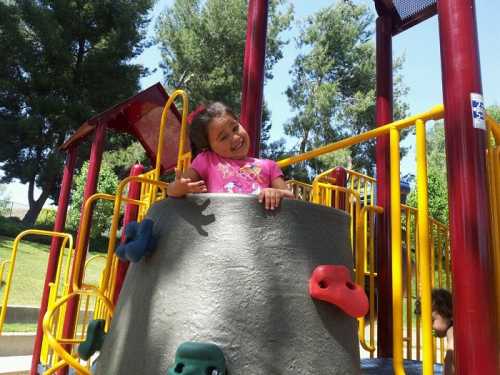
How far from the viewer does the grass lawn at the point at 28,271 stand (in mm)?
9438

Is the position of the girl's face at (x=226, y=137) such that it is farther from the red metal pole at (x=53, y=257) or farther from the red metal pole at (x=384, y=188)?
the red metal pole at (x=53, y=257)

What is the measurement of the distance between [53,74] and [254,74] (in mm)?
20851

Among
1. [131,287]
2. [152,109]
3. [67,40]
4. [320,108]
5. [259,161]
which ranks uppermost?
[67,40]

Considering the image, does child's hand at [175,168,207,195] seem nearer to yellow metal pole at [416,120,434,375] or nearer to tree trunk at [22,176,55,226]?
yellow metal pole at [416,120,434,375]

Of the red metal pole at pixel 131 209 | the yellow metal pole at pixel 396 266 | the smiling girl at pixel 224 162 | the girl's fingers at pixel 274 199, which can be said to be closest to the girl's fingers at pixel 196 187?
the smiling girl at pixel 224 162

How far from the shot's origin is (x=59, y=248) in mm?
4844

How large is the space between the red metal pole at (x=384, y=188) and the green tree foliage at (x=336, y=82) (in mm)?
20618

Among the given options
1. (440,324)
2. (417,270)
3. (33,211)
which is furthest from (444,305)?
(33,211)

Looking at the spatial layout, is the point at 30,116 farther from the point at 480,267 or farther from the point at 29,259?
the point at 480,267

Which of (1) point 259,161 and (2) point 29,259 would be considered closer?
(1) point 259,161

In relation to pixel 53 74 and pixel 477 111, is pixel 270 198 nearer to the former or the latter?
pixel 477 111

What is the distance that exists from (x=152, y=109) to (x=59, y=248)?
72.5 inches

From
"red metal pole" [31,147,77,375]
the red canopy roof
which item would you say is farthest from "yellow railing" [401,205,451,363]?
"red metal pole" [31,147,77,375]

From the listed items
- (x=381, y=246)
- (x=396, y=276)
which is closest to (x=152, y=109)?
(x=381, y=246)
